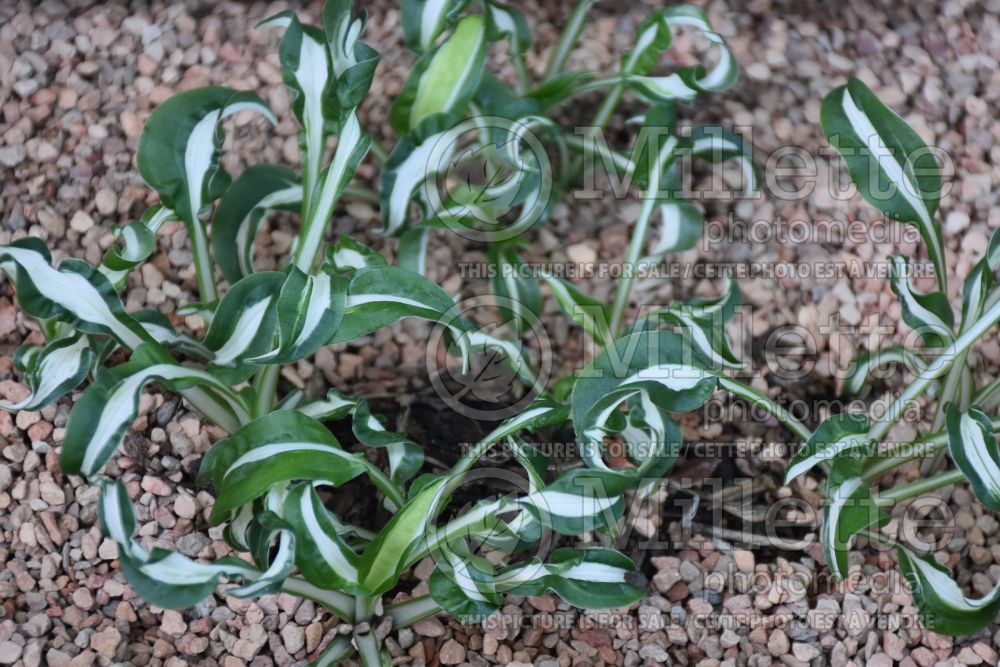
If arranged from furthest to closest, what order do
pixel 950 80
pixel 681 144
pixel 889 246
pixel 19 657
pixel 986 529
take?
pixel 950 80 < pixel 889 246 < pixel 681 144 < pixel 986 529 < pixel 19 657

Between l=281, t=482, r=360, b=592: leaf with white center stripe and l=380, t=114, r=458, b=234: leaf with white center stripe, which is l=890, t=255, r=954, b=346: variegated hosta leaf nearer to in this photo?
l=380, t=114, r=458, b=234: leaf with white center stripe

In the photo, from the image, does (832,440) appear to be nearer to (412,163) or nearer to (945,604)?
(945,604)

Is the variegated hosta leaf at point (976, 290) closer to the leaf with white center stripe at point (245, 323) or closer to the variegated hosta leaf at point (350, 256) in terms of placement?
the variegated hosta leaf at point (350, 256)

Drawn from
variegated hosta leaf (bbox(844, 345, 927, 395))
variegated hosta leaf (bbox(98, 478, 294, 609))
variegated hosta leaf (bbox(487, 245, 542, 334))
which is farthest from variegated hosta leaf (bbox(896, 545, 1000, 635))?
variegated hosta leaf (bbox(98, 478, 294, 609))

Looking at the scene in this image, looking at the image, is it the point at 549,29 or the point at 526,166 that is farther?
the point at 549,29

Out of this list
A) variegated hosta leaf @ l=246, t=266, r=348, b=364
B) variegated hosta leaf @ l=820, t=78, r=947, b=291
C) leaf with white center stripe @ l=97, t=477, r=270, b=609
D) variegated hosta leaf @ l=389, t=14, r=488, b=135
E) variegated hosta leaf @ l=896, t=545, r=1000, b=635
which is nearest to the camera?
leaf with white center stripe @ l=97, t=477, r=270, b=609

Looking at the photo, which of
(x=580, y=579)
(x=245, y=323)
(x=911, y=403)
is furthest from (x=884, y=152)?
(x=245, y=323)

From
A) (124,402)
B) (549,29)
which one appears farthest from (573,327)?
(124,402)

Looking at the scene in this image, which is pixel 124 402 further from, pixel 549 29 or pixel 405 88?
pixel 549 29
